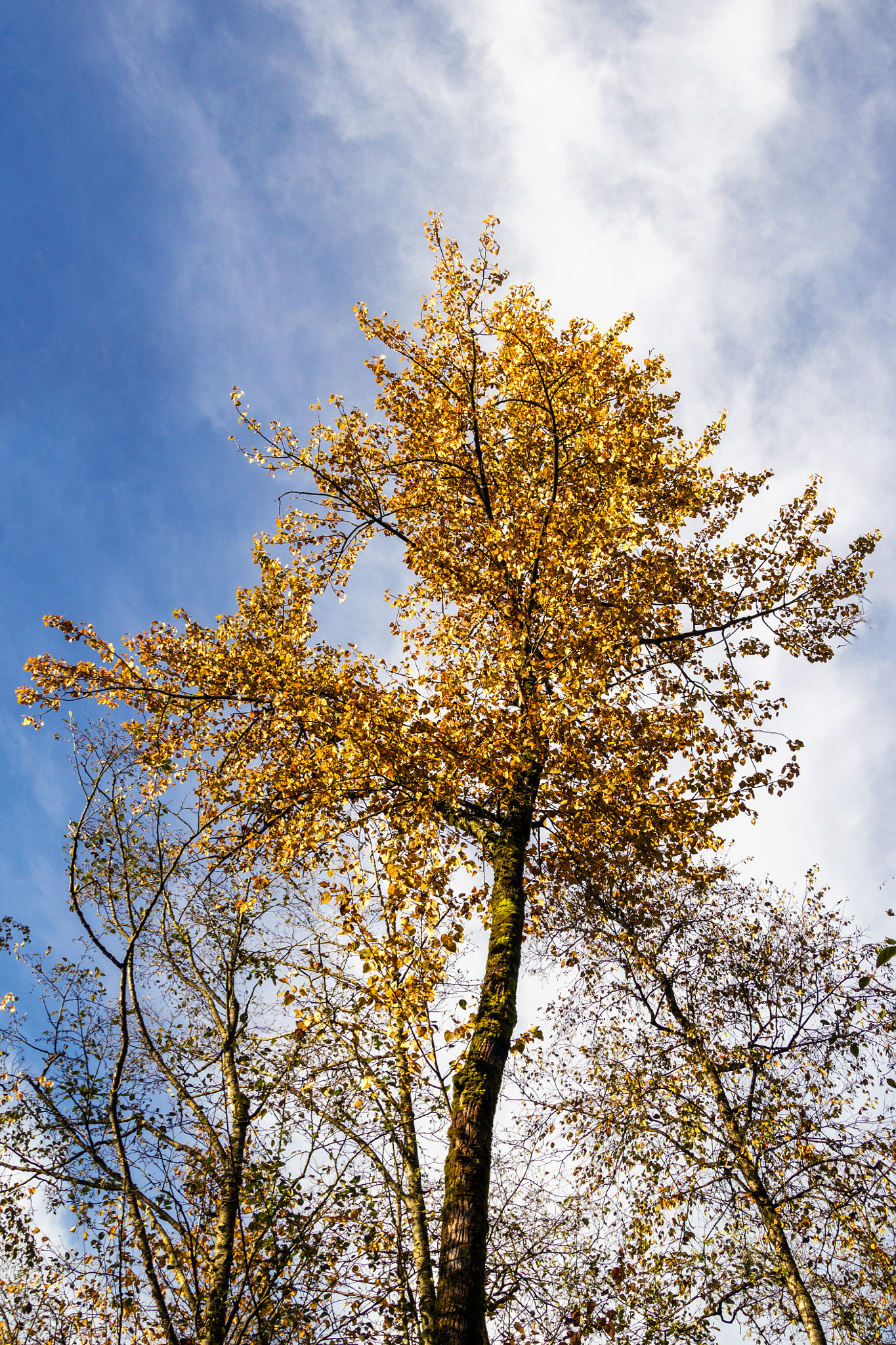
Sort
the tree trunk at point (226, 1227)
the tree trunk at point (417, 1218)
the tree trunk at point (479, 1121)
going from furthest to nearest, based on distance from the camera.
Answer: the tree trunk at point (417, 1218), the tree trunk at point (226, 1227), the tree trunk at point (479, 1121)

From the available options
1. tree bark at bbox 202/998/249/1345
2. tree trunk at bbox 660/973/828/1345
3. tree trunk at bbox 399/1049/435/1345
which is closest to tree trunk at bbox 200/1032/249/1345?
tree bark at bbox 202/998/249/1345

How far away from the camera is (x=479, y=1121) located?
587cm

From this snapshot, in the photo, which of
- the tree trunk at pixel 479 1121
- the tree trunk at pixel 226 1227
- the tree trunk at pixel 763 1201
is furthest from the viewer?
the tree trunk at pixel 763 1201

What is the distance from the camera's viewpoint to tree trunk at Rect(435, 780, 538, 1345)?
190 inches

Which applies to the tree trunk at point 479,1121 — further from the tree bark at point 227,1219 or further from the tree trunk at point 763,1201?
the tree trunk at point 763,1201

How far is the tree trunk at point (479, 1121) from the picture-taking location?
4.84 metres

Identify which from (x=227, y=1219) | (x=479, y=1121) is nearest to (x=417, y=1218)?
(x=227, y=1219)

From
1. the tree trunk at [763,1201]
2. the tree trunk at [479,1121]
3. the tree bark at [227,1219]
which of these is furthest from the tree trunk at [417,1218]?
the tree trunk at [763,1201]

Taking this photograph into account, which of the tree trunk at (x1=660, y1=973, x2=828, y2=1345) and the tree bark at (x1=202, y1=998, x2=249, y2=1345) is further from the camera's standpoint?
the tree trunk at (x1=660, y1=973, x2=828, y2=1345)

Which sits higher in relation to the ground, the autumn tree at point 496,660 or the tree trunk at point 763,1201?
the autumn tree at point 496,660

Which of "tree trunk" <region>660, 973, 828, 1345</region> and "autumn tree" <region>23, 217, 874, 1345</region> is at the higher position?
"autumn tree" <region>23, 217, 874, 1345</region>

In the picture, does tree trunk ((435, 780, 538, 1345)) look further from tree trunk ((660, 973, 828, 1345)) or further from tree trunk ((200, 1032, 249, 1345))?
tree trunk ((660, 973, 828, 1345))

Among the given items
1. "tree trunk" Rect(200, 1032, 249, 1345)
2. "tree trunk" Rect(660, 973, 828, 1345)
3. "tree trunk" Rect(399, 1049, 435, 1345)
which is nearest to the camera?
"tree trunk" Rect(200, 1032, 249, 1345)

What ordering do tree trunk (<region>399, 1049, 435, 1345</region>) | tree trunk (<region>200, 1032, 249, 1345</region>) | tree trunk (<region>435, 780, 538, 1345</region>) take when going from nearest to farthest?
tree trunk (<region>435, 780, 538, 1345</region>) → tree trunk (<region>200, 1032, 249, 1345</region>) → tree trunk (<region>399, 1049, 435, 1345</region>)
